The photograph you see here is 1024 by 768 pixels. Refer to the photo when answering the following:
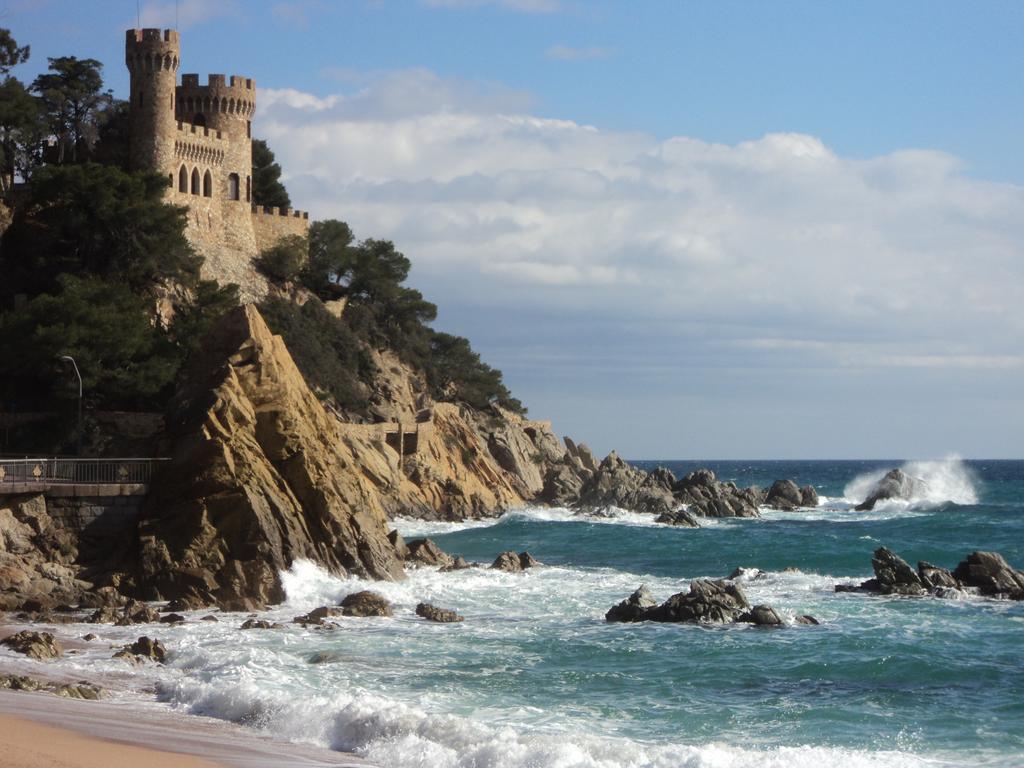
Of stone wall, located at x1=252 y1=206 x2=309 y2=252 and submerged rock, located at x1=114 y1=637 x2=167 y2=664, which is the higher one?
stone wall, located at x1=252 y1=206 x2=309 y2=252

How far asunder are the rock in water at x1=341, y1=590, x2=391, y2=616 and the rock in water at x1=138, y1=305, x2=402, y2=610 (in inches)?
62.7

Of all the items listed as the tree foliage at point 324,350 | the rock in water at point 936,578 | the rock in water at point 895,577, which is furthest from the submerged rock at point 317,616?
the tree foliage at point 324,350

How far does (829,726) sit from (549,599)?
1324 cm

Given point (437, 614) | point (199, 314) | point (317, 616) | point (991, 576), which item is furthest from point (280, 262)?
point (317, 616)

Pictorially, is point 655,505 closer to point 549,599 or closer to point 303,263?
point 303,263

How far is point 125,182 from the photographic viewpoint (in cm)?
5312

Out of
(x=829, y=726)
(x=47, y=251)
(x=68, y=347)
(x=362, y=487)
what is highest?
(x=47, y=251)

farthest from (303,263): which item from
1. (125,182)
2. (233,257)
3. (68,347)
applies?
(68,347)

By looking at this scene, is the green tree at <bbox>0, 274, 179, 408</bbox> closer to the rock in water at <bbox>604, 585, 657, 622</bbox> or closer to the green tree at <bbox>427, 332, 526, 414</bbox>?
the rock in water at <bbox>604, 585, 657, 622</bbox>

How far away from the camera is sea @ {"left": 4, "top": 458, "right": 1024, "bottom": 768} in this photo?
58.1 feet

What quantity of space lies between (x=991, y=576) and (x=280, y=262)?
44605 mm

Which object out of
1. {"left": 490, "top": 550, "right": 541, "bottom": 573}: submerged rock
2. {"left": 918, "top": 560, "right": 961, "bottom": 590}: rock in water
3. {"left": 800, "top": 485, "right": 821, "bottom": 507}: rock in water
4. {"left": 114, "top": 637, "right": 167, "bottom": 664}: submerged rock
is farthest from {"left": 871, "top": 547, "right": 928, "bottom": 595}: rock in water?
{"left": 800, "top": 485, "right": 821, "bottom": 507}: rock in water

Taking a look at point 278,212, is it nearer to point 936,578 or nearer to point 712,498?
point 712,498

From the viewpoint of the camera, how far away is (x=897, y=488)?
86.5 meters
